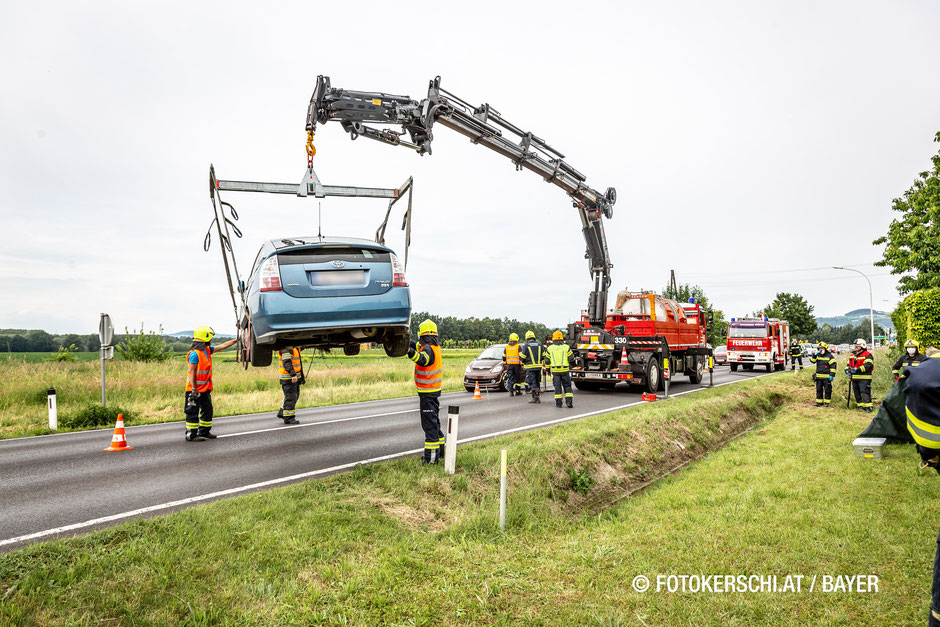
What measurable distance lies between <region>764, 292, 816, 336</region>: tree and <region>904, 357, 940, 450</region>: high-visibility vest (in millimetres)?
77824

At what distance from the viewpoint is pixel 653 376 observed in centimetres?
1566

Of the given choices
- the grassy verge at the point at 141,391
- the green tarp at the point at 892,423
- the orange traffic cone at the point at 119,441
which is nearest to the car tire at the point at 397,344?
the grassy verge at the point at 141,391

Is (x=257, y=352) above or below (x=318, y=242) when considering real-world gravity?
below

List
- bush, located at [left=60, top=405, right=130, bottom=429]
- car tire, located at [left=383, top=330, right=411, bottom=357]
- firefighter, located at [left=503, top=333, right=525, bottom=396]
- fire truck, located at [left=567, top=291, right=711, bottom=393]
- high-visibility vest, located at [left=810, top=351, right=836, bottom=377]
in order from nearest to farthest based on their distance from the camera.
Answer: car tire, located at [left=383, top=330, right=411, bottom=357] → bush, located at [left=60, top=405, right=130, bottom=429] → high-visibility vest, located at [left=810, top=351, right=836, bottom=377] → fire truck, located at [left=567, top=291, right=711, bottom=393] → firefighter, located at [left=503, top=333, right=525, bottom=396]

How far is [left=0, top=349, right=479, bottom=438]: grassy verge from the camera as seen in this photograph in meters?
12.2

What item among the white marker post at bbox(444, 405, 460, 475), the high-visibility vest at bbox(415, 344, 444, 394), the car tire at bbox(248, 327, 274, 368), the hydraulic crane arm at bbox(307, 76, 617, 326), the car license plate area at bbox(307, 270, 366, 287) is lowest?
the white marker post at bbox(444, 405, 460, 475)

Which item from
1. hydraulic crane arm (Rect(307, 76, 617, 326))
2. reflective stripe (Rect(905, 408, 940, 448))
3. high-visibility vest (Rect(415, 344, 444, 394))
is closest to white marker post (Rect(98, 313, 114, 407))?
hydraulic crane arm (Rect(307, 76, 617, 326))

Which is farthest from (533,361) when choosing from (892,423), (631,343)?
(892,423)

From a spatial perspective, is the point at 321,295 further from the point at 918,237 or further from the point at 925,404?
the point at 918,237

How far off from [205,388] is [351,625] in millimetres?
6297

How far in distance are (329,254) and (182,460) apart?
3.57 metres

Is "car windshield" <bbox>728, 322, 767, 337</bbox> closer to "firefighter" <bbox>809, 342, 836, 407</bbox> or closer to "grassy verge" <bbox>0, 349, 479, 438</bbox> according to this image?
"firefighter" <bbox>809, 342, 836, 407</bbox>

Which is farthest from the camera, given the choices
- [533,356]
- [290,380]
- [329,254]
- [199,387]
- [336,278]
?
[533,356]

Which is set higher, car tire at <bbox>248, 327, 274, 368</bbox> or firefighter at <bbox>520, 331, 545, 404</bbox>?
car tire at <bbox>248, 327, 274, 368</bbox>
